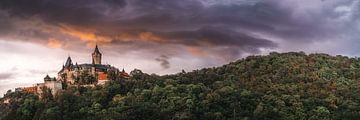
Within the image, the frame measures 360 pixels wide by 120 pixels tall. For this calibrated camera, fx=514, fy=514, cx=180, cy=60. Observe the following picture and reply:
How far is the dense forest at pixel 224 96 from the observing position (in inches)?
2864

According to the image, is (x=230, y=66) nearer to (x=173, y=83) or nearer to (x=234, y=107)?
(x=173, y=83)

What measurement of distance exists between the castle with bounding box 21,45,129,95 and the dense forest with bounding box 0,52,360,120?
232 cm

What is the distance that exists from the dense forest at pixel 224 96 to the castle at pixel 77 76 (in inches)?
91.4

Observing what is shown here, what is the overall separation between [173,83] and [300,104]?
77.9 feet

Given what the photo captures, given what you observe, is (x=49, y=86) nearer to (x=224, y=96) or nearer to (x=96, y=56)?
(x=96, y=56)

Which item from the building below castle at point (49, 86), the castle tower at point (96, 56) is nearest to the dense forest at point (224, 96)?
the building below castle at point (49, 86)

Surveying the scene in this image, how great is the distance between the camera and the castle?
92.8 meters

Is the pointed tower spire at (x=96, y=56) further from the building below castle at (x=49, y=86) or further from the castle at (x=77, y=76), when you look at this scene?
the building below castle at (x=49, y=86)

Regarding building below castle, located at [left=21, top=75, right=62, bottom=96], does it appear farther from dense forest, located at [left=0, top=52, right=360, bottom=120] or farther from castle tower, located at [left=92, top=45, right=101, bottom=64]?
castle tower, located at [left=92, top=45, right=101, bottom=64]

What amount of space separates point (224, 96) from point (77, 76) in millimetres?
32775

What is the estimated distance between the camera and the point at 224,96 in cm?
7825

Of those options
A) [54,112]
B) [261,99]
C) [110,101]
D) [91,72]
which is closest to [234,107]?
[261,99]

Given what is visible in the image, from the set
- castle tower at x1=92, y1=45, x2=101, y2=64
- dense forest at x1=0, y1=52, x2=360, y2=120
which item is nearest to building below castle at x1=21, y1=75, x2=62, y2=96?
dense forest at x1=0, y1=52, x2=360, y2=120

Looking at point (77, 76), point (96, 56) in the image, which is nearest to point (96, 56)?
point (96, 56)
